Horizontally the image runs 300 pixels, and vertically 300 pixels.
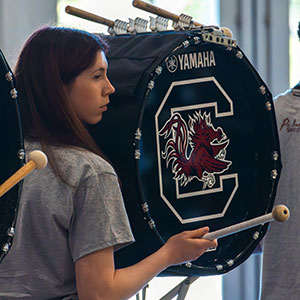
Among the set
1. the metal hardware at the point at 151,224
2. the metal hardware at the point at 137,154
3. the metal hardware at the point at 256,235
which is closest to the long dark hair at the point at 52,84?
the metal hardware at the point at 137,154

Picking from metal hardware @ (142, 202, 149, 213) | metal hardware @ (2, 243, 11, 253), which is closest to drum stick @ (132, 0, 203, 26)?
metal hardware @ (142, 202, 149, 213)

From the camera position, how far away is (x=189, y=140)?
1711mm

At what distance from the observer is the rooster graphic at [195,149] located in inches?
66.1

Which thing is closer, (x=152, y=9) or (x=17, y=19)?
(x=152, y=9)

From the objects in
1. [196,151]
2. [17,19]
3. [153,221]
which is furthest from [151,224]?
[17,19]

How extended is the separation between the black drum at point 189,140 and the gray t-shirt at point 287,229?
121mm

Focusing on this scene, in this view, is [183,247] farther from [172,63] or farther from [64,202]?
[172,63]

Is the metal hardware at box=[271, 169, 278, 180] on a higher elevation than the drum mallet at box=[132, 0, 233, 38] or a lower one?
lower

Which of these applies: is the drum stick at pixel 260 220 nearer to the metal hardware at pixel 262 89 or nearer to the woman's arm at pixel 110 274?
the woman's arm at pixel 110 274

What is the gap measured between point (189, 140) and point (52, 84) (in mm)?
441

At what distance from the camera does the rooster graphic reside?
1680mm

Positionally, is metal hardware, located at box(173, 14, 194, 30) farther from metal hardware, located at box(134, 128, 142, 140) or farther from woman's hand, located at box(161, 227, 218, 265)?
woman's hand, located at box(161, 227, 218, 265)

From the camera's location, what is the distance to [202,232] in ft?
5.03

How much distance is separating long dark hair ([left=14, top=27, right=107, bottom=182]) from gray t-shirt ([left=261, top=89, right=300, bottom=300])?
720mm
